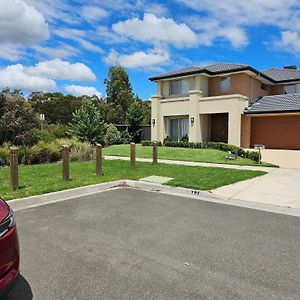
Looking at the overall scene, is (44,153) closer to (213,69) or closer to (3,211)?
(3,211)

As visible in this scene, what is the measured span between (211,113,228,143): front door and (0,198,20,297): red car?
24721mm

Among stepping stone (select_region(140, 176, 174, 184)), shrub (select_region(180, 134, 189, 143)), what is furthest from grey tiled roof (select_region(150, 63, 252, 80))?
stepping stone (select_region(140, 176, 174, 184))

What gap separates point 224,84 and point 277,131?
576 centimetres

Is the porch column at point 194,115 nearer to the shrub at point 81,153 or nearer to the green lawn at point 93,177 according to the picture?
the shrub at point 81,153

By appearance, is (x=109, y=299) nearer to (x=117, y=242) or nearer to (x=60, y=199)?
(x=117, y=242)

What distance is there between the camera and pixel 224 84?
25766 millimetres

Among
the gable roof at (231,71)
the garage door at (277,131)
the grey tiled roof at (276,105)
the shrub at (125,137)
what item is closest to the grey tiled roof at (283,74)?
the gable roof at (231,71)

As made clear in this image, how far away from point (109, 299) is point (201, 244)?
1972 mm

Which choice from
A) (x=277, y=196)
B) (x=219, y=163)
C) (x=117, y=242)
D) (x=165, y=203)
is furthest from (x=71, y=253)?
(x=219, y=163)

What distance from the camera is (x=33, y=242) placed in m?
4.81

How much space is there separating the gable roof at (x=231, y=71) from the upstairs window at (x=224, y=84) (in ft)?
2.38

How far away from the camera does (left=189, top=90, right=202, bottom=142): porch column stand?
24.9 meters

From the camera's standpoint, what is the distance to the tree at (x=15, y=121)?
15406mm

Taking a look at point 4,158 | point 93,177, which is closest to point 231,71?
point 93,177
